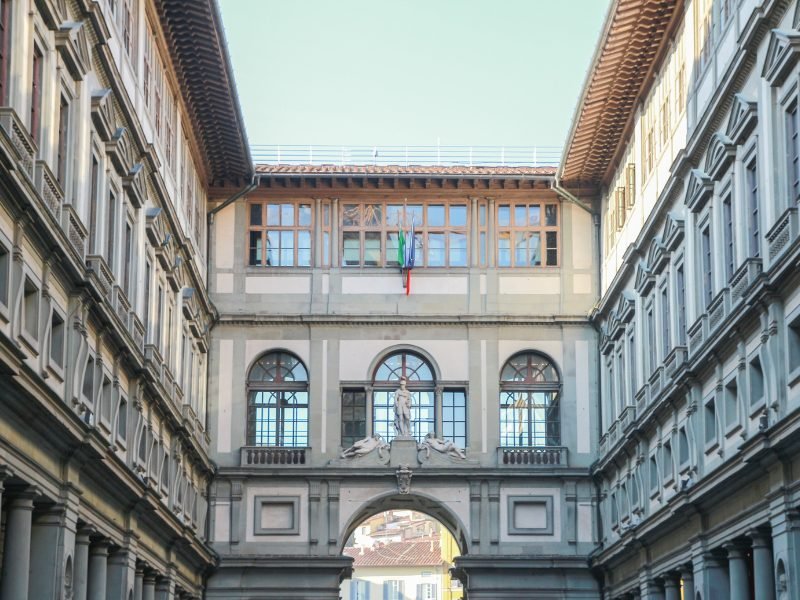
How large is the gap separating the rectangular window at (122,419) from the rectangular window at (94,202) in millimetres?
5680

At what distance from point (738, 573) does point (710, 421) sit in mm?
4077

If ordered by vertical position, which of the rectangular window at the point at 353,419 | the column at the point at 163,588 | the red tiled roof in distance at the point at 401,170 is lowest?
the column at the point at 163,588

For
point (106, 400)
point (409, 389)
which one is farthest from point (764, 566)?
point (409, 389)

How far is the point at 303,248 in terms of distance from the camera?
196ft

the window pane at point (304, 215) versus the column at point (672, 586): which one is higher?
the window pane at point (304, 215)

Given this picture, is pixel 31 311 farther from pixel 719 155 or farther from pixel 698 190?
pixel 698 190

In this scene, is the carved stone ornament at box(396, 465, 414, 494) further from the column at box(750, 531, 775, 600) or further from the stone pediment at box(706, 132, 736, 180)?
the column at box(750, 531, 775, 600)

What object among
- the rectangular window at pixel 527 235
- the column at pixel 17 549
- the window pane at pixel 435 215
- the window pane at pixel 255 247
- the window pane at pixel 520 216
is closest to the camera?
the column at pixel 17 549

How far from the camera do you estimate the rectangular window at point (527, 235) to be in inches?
2346

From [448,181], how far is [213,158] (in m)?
8.82

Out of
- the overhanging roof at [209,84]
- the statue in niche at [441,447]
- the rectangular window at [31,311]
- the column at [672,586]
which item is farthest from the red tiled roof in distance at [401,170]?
the rectangular window at [31,311]

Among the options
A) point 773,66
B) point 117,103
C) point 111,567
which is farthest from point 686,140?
point 111,567

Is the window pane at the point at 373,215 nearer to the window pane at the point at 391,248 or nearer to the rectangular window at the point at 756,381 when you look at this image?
the window pane at the point at 391,248

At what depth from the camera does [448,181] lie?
59562 mm
